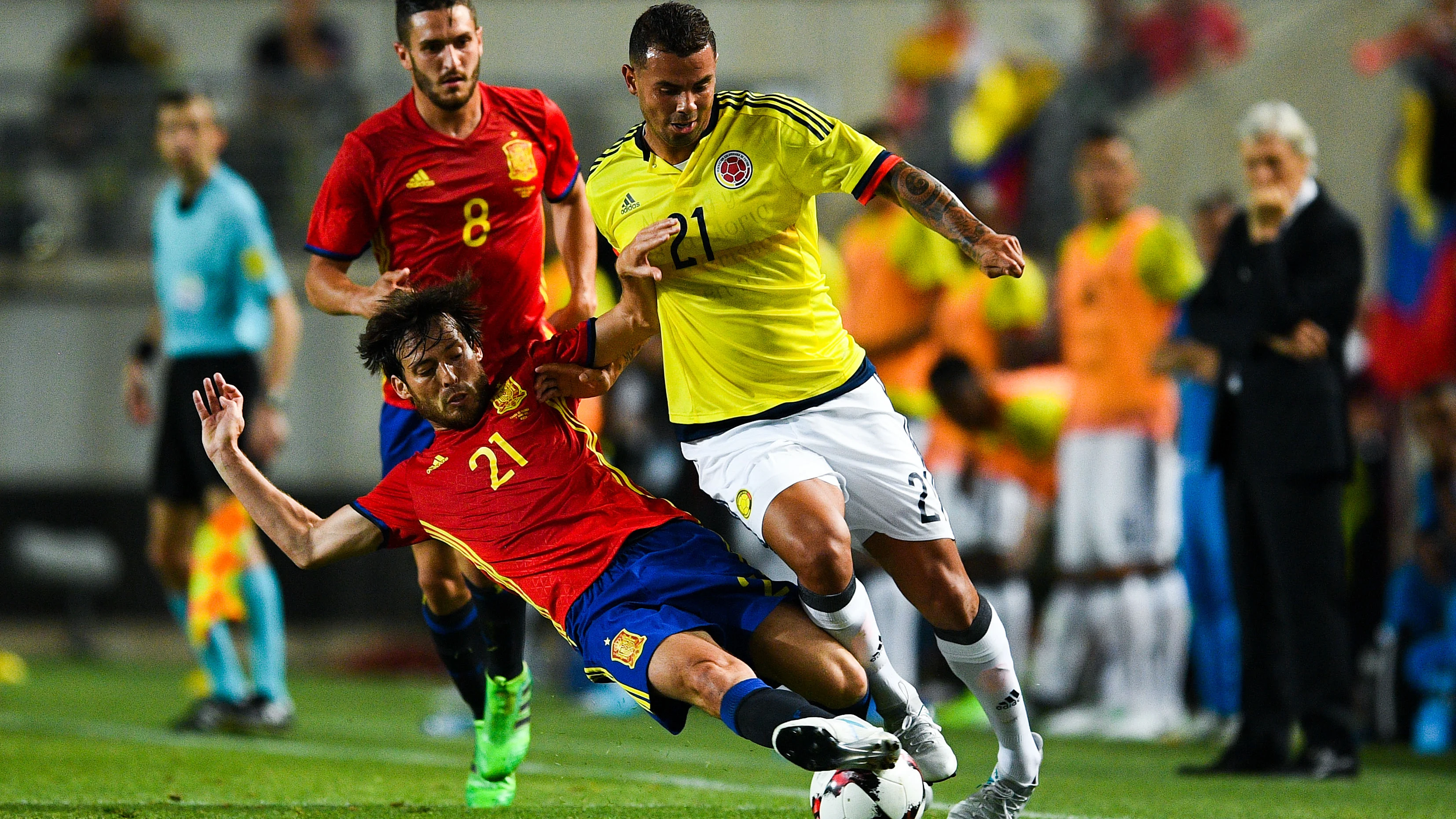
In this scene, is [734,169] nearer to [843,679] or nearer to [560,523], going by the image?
[560,523]

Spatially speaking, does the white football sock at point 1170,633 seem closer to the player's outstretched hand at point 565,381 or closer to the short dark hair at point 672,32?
the player's outstretched hand at point 565,381

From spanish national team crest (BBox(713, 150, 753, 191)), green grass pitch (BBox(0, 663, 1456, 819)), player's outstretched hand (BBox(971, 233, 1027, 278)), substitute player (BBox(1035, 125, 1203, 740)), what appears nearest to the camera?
player's outstretched hand (BBox(971, 233, 1027, 278))

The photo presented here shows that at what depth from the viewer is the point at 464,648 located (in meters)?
5.50

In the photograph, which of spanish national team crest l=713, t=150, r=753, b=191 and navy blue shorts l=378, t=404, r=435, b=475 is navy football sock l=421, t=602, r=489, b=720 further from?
spanish national team crest l=713, t=150, r=753, b=191

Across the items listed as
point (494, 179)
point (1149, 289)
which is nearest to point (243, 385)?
point (494, 179)

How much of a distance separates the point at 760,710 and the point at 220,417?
1718 mm

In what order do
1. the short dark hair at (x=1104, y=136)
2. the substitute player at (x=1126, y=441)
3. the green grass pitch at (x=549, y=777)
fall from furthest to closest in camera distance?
the substitute player at (x=1126, y=441), the short dark hair at (x=1104, y=136), the green grass pitch at (x=549, y=777)

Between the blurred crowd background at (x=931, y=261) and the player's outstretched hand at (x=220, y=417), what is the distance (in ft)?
14.2

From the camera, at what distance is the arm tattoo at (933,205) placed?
4445 millimetres

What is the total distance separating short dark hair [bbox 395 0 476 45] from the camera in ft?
16.2

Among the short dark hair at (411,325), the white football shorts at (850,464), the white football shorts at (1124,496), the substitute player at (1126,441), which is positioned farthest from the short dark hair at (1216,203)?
the short dark hair at (411,325)

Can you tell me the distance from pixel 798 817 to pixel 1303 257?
9.78 ft

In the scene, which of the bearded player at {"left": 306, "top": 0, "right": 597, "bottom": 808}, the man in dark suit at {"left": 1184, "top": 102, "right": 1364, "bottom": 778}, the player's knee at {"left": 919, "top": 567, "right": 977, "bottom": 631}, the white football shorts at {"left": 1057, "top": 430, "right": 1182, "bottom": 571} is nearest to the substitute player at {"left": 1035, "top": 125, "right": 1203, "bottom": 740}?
the white football shorts at {"left": 1057, "top": 430, "right": 1182, "bottom": 571}

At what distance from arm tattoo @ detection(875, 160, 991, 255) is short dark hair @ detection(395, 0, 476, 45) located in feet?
4.44
